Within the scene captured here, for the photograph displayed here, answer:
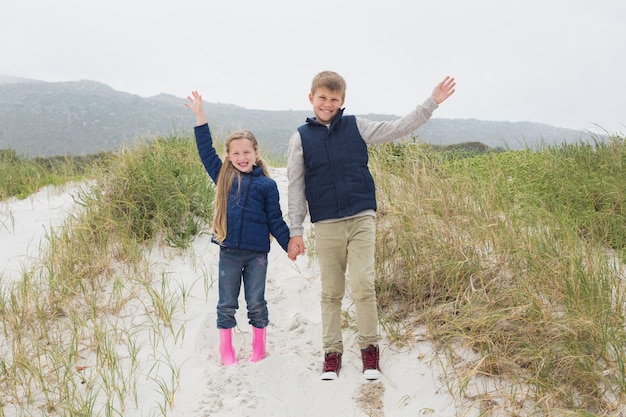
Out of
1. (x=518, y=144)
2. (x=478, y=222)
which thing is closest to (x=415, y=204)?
(x=478, y=222)

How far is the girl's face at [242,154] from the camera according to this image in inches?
147

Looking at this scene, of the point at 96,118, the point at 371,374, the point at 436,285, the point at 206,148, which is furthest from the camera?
the point at 96,118

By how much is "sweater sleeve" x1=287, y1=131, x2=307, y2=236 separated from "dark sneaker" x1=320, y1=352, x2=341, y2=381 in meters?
0.88

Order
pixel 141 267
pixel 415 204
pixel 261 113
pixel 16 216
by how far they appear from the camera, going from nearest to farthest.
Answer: pixel 415 204 → pixel 141 267 → pixel 16 216 → pixel 261 113

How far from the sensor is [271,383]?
3.47 meters

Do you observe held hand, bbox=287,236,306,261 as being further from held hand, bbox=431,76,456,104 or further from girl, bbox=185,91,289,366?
held hand, bbox=431,76,456,104

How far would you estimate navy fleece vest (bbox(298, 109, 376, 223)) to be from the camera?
3.37m

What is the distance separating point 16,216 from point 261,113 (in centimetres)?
4375

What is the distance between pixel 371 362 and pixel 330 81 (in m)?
1.92

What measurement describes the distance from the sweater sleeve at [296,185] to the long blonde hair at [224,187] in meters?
0.39

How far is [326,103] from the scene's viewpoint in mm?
3424

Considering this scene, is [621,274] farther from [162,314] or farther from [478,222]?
[162,314]

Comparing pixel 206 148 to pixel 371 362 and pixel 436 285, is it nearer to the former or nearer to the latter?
pixel 371 362

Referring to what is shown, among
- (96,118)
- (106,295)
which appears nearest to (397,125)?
(106,295)
